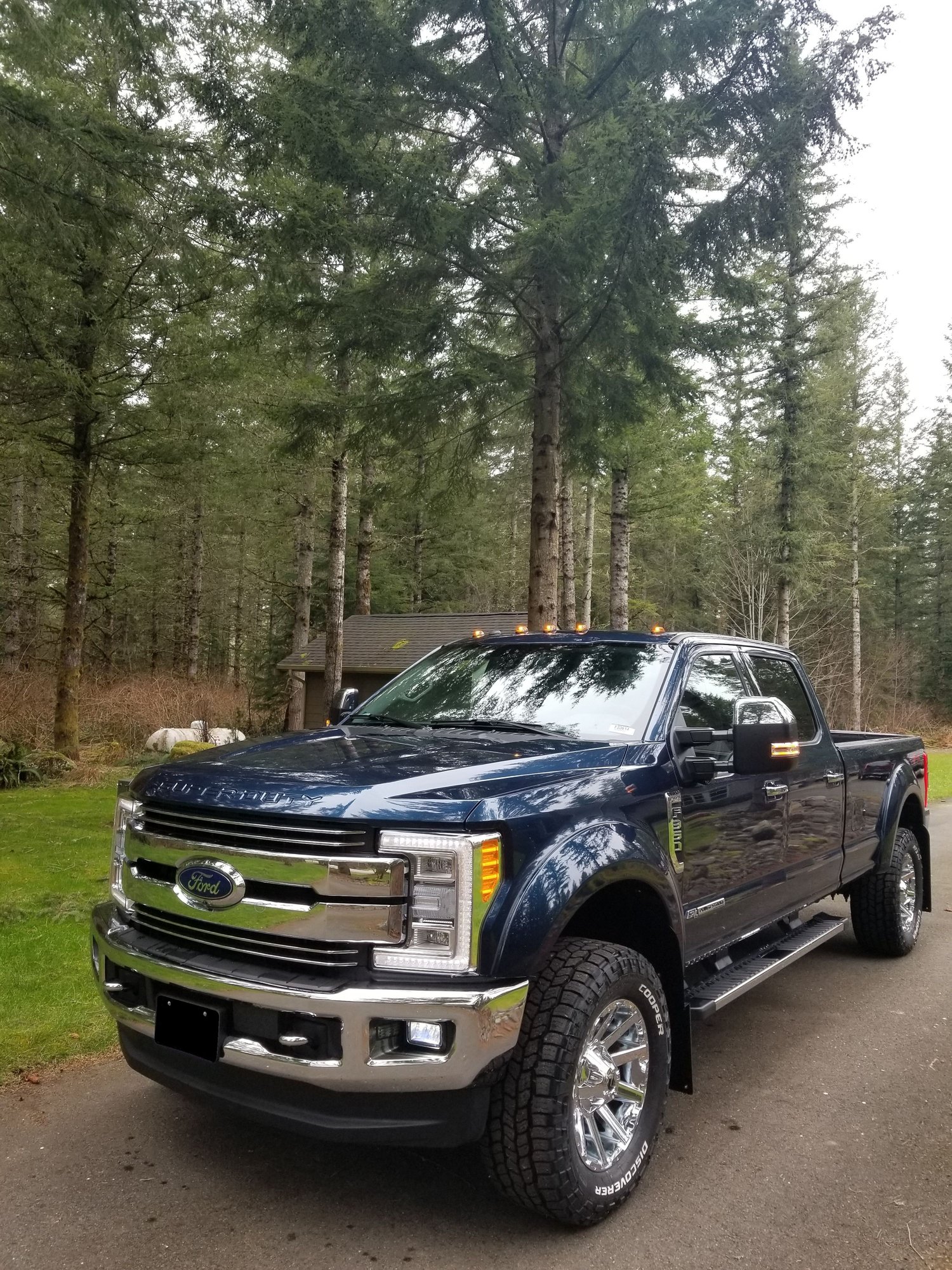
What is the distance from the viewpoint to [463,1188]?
10.1ft

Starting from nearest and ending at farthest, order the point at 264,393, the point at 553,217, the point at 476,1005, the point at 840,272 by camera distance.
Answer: the point at 476,1005 → the point at 553,217 → the point at 264,393 → the point at 840,272

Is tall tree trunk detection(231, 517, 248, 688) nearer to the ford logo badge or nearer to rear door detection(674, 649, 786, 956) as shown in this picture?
rear door detection(674, 649, 786, 956)

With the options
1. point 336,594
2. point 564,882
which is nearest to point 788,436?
point 336,594

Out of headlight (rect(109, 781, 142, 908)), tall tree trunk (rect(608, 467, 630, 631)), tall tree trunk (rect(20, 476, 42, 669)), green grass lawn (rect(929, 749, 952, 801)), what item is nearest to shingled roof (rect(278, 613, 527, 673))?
tall tree trunk (rect(608, 467, 630, 631))

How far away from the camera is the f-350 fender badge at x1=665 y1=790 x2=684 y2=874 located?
3443mm

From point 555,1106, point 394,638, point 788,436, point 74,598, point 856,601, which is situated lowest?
point 555,1106

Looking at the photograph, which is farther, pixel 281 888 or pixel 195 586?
pixel 195 586

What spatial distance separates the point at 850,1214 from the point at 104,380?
43.1 ft

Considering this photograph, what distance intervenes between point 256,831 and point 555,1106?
124cm

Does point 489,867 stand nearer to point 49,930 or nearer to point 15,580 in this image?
point 49,930

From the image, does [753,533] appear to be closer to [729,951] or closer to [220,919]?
[729,951]

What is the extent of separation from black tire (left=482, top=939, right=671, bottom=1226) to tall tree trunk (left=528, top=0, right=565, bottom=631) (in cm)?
687

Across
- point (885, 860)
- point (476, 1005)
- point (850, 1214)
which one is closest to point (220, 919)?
point (476, 1005)

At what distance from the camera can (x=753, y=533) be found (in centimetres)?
2511
